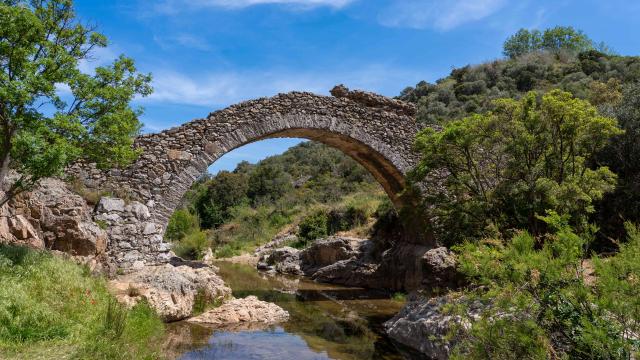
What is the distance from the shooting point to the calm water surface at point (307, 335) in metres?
7.84

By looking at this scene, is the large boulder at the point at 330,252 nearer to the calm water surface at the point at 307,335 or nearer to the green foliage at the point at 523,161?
the calm water surface at the point at 307,335

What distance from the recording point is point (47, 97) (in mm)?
6848

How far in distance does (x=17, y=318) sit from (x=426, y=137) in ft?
27.8

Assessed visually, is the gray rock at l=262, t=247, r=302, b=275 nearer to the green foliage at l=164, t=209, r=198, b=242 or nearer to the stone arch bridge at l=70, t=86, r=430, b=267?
the stone arch bridge at l=70, t=86, r=430, b=267

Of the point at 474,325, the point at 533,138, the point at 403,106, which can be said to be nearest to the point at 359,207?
the point at 403,106

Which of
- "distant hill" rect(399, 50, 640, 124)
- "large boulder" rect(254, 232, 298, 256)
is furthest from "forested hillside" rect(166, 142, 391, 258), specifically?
"distant hill" rect(399, 50, 640, 124)

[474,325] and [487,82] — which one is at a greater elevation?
[487,82]

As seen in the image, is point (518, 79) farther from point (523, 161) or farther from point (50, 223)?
point (50, 223)

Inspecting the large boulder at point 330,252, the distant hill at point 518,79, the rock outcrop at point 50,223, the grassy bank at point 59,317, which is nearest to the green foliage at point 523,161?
the grassy bank at point 59,317

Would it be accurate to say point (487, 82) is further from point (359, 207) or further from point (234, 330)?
point (234, 330)

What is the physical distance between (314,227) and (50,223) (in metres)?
17.7

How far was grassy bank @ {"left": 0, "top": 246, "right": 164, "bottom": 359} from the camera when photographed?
16.8 feet

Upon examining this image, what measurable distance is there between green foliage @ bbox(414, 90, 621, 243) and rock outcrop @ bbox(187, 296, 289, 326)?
4.24 metres

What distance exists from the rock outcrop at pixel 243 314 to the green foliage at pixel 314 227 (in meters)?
14.0
